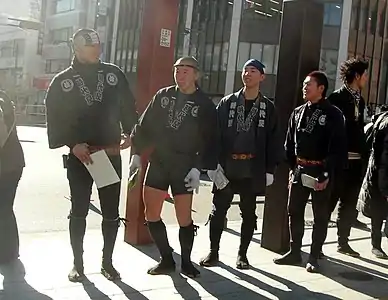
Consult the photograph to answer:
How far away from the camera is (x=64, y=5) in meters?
57.2

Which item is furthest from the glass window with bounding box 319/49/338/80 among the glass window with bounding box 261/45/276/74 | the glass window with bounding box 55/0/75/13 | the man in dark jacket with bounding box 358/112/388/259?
the man in dark jacket with bounding box 358/112/388/259

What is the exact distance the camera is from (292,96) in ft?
21.1

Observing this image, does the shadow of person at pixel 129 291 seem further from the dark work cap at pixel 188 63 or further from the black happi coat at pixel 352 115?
the black happi coat at pixel 352 115

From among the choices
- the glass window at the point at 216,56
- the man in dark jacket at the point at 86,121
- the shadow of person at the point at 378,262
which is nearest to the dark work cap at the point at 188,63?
the man in dark jacket at the point at 86,121

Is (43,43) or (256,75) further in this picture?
(43,43)

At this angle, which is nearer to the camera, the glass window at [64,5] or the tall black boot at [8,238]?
the tall black boot at [8,238]

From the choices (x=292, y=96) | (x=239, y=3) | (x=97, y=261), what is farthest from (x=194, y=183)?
(x=239, y=3)

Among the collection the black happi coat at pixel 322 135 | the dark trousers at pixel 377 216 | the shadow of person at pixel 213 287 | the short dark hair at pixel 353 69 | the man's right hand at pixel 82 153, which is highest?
the short dark hair at pixel 353 69

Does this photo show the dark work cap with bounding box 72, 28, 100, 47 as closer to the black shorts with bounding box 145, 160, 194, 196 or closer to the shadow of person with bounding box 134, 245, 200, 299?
the black shorts with bounding box 145, 160, 194, 196

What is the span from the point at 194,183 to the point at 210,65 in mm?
35070

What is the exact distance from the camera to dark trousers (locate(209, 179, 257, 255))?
18.6ft

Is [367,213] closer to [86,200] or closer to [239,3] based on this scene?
[86,200]

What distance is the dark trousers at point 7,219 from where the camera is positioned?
17.5 ft

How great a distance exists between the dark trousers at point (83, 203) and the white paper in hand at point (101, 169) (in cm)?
9
